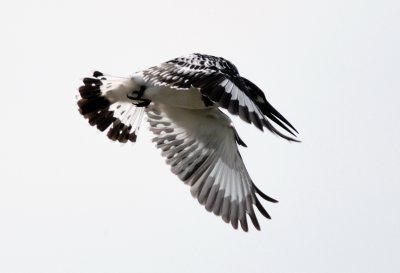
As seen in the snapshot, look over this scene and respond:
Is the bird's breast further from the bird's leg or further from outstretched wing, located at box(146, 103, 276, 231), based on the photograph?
outstretched wing, located at box(146, 103, 276, 231)

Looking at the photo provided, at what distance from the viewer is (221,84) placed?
8.67 metres

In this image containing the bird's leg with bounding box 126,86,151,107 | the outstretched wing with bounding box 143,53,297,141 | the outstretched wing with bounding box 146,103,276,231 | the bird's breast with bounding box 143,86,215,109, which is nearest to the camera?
the outstretched wing with bounding box 143,53,297,141

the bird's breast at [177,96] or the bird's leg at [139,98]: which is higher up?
the bird's leg at [139,98]

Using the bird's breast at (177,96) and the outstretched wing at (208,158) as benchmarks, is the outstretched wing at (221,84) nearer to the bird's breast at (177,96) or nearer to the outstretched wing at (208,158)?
the bird's breast at (177,96)

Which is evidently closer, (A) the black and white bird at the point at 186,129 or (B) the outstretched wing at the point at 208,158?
(A) the black and white bird at the point at 186,129

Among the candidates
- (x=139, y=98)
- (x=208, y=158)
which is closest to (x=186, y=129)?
(x=208, y=158)

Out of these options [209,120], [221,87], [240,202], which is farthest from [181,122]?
[221,87]

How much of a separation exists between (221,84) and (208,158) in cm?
241

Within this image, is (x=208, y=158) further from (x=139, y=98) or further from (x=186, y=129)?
(x=139, y=98)

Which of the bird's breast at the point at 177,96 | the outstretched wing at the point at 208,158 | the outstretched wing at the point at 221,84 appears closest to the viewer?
the outstretched wing at the point at 221,84

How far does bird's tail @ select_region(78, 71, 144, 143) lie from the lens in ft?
35.2

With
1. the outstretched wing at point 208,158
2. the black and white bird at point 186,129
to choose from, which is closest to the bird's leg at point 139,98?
the black and white bird at point 186,129

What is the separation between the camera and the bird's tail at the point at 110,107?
10734mm

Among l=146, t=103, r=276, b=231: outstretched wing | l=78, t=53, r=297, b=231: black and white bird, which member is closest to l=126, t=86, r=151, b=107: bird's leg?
l=78, t=53, r=297, b=231: black and white bird
